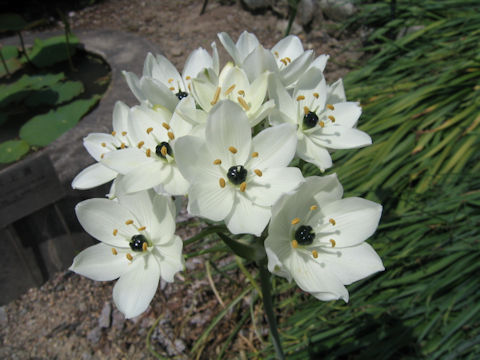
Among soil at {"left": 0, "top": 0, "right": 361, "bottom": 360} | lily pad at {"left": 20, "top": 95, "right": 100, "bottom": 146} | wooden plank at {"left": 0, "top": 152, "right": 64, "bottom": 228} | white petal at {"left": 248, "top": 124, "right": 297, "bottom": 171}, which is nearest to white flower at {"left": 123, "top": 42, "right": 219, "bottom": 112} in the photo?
white petal at {"left": 248, "top": 124, "right": 297, "bottom": 171}

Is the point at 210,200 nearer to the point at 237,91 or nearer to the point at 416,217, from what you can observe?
the point at 237,91

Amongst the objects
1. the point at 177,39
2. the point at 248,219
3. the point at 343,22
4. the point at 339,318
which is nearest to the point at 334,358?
the point at 339,318

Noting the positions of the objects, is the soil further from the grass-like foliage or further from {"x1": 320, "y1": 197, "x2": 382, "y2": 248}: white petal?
{"x1": 320, "y1": 197, "x2": 382, "y2": 248}: white petal

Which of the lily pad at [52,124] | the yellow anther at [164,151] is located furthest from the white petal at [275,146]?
the lily pad at [52,124]

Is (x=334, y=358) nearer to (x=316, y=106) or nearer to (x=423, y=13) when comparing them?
(x=316, y=106)

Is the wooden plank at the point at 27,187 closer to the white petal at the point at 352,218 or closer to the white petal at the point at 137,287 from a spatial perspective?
the white petal at the point at 137,287

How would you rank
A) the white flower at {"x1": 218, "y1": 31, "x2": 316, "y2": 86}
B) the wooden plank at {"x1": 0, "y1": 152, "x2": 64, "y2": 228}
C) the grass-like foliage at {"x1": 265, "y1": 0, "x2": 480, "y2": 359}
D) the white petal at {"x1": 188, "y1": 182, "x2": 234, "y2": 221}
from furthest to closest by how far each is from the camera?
the wooden plank at {"x1": 0, "y1": 152, "x2": 64, "y2": 228}, the grass-like foliage at {"x1": 265, "y1": 0, "x2": 480, "y2": 359}, the white flower at {"x1": 218, "y1": 31, "x2": 316, "y2": 86}, the white petal at {"x1": 188, "y1": 182, "x2": 234, "y2": 221}
